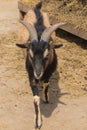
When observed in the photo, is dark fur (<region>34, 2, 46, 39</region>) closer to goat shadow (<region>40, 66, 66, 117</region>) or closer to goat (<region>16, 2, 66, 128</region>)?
goat (<region>16, 2, 66, 128</region>)

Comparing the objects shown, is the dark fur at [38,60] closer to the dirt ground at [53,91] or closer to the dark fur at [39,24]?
the dark fur at [39,24]

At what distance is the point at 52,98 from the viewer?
645 centimetres

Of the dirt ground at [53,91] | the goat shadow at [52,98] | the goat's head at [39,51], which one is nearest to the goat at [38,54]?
the goat's head at [39,51]

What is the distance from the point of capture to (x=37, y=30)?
5898 millimetres

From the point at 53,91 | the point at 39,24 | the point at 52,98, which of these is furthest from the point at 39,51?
the point at 53,91

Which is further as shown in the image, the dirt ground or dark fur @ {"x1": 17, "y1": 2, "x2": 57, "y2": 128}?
the dirt ground

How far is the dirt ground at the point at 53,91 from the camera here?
5.75m

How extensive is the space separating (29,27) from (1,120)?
59.4 inches

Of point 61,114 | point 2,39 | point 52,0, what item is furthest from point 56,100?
point 52,0

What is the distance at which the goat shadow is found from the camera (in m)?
6.03

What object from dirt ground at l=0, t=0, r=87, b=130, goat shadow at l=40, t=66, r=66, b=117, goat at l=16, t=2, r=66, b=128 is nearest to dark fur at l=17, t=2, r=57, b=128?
goat at l=16, t=2, r=66, b=128

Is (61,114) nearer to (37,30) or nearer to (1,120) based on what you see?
(1,120)

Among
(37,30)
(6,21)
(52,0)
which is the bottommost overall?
(6,21)

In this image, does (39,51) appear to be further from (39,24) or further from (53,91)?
(53,91)
